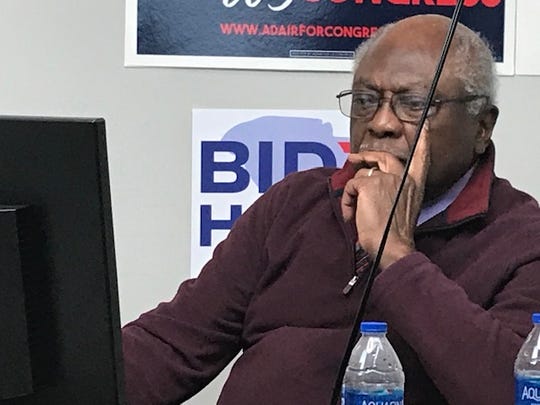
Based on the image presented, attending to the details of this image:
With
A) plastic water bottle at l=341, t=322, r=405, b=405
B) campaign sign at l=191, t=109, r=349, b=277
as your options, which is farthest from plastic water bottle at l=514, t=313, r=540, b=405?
campaign sign at l=191, t=109, r=349, b=277

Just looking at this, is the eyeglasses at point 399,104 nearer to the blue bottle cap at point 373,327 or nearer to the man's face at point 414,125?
the man's face at point 414,125

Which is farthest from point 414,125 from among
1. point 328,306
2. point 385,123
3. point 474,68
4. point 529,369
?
point 529,369

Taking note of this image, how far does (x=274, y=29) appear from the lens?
81.4 inches

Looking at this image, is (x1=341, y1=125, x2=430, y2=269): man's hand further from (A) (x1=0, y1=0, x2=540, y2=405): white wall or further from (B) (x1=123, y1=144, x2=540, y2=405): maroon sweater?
(A) (x1=0, y1=0, x2=540, y2=405): white wall

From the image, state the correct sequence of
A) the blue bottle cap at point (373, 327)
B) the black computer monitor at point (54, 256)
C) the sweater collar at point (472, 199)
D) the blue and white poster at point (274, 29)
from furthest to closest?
the blue and white poster at point (274, 29)
the sweater collar at point (472, 199)
the blue bottle cap at point (373, 327)
the black computer monitor at point (54, 256)

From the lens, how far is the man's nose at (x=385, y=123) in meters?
1.50

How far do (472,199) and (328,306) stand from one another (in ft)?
0.96

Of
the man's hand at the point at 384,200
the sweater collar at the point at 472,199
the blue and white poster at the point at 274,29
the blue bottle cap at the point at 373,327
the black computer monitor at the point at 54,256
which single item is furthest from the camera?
the blue and white poster at the point at 274,29

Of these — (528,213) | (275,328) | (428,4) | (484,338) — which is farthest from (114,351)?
(428,4)

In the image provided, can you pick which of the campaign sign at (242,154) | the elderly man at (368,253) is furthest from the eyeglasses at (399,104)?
the campaign sign at (242,154)

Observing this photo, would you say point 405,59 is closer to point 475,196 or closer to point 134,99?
point 475,196

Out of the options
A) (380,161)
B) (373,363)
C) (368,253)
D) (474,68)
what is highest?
(474,68)

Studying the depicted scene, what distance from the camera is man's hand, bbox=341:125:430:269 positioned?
135 cm

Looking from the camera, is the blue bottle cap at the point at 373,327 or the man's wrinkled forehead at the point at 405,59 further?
the man's wrinkled forehead at the point at 405,59
